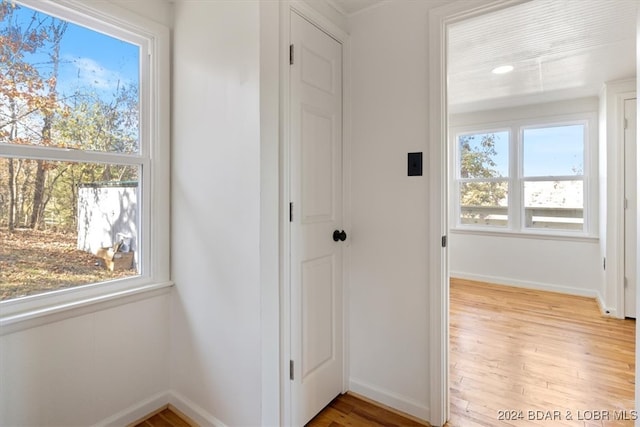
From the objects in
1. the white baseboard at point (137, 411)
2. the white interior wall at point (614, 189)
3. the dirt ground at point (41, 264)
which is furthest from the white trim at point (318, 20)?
the white interior wall at point (614, 189)

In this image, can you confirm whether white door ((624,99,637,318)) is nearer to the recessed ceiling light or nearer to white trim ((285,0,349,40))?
the recessed ceiling light

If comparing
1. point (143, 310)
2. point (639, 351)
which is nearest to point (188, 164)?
point (143, 310)

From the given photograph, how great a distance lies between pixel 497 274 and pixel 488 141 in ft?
6.12

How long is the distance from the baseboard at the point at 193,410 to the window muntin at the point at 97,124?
2.28 feet

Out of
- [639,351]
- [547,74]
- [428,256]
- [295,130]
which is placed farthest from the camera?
[547,74]

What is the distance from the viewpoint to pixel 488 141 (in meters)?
4.55

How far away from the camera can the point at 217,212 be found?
5.37ft

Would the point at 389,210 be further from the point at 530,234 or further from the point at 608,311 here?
the point at 530,234

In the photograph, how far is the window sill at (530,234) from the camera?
3.90 m

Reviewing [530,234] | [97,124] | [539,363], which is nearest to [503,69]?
[530,234]

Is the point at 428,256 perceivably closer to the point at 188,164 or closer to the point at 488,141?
the point at 188,164

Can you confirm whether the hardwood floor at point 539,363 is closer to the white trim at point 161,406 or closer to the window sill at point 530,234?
the window sill at point 530,234

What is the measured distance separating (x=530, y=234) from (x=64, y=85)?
16.0 ft

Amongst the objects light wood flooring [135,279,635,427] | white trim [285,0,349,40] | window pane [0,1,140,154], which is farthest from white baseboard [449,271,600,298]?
window pane [0,1,140,154]
